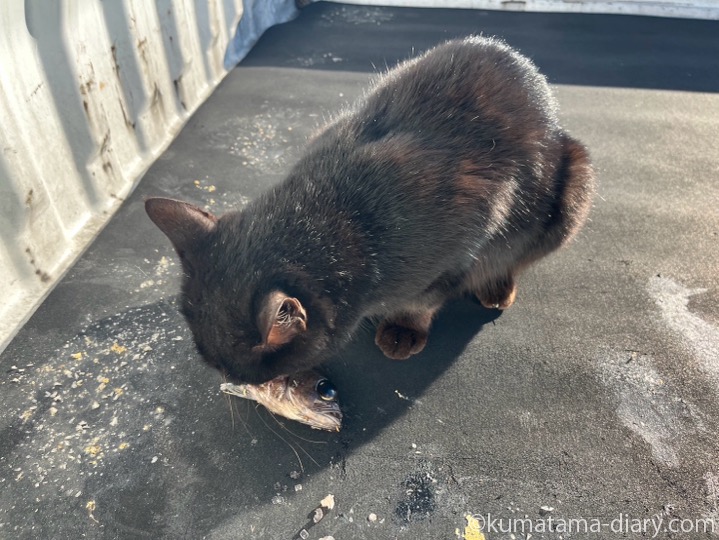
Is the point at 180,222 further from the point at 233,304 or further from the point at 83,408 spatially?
the point at 83,408

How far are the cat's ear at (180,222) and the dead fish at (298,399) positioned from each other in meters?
0.59

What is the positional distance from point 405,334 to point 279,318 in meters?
A: 0.99

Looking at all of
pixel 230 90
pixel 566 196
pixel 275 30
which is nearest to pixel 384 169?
pixel 566 196

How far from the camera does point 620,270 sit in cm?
260

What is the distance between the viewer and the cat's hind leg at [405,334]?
2.24 m

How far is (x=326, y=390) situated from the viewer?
204 centimetres

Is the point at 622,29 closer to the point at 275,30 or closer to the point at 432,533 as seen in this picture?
the point at 275,30

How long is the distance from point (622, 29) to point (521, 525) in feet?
15.4

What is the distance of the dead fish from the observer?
6.37 ft

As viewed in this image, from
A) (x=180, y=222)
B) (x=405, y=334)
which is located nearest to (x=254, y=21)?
(x=180, y=222)

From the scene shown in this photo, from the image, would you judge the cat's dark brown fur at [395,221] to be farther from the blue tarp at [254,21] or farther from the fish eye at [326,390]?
the blue tarp at [254,21]

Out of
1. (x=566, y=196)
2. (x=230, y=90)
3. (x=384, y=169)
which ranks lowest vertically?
(x=230, y=90)

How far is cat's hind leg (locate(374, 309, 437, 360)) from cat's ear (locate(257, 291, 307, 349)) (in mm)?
801

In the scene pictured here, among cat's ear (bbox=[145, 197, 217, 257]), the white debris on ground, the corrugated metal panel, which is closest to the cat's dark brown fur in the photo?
cat's ear (bbox=[145, 197, 217, 257])
